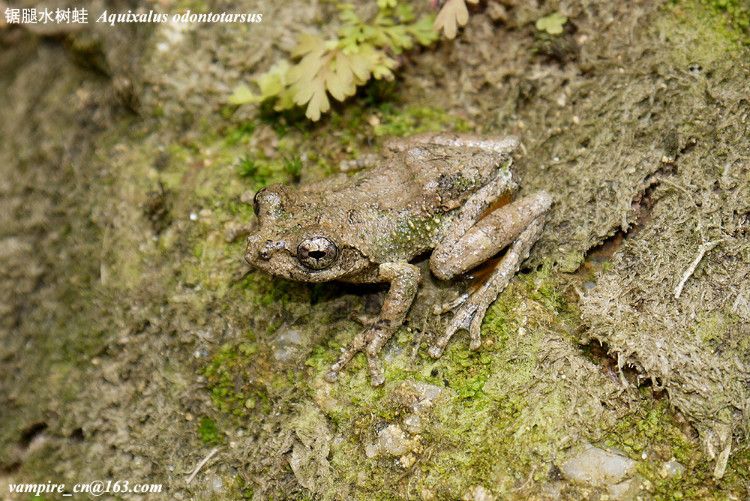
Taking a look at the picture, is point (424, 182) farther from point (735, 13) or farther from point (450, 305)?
point (735, 13)

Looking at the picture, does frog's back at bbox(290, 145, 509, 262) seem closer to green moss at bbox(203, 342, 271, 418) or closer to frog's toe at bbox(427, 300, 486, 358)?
frog's toe at bbox(427, 300, 486, 358)

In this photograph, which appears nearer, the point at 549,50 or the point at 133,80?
the point at 549,50

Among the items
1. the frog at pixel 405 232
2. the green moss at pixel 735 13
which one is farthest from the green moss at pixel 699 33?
the frog at pixel 405 232

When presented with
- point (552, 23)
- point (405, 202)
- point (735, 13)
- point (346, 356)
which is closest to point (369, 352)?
point (346, 356)

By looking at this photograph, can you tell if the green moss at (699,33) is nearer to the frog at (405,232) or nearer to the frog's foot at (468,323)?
the frog at (405,232)

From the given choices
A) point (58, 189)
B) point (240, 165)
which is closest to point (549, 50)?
point (240, 165)

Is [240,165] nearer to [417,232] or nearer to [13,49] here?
[417,232]
